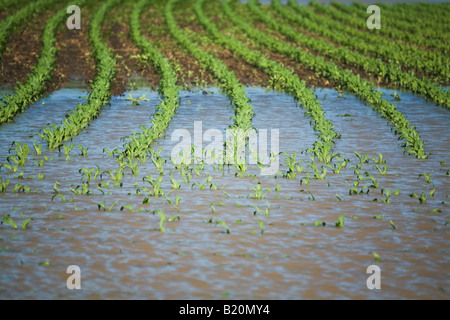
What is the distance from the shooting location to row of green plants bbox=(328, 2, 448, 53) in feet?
91.5

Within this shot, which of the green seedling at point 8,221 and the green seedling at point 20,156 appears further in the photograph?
the green seedling at point 20,156

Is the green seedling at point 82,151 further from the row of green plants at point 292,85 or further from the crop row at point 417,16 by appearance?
the crop row at point 417,16

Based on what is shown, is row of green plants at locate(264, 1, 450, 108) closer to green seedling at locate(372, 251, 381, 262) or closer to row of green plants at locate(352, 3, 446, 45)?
row of green plants at locate(352, 3, 446, 45)

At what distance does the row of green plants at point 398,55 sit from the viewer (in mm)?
22211

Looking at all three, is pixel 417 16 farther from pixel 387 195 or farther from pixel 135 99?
pixel 387 195

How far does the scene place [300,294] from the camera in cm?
632

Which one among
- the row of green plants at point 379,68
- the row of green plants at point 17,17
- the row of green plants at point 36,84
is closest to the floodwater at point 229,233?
the row of green plants at point 36,84

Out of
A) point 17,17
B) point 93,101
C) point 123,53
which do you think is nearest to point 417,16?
point 123,53

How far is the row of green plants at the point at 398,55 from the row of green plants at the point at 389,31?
5.84 feet

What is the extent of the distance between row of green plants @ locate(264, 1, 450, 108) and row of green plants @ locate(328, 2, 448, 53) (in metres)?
3.94

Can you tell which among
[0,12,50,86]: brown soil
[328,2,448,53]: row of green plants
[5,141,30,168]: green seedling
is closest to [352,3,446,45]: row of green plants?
[328,2,448,53]: row of green plants

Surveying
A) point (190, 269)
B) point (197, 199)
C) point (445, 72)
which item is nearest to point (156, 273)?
point (190, 269)

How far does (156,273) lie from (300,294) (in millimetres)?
1366
